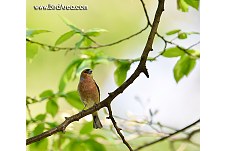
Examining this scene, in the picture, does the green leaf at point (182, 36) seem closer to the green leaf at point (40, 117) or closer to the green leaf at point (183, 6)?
the green leaf at point (183, 6)

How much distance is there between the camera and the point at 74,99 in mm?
1041

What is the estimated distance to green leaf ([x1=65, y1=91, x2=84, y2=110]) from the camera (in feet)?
3.39

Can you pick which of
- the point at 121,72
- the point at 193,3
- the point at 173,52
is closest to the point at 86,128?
the point at 121,72

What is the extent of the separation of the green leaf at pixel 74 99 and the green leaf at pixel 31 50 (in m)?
0.11

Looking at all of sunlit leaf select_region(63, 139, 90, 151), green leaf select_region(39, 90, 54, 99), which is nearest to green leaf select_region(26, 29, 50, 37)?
green leaf select_region(39, 90, 54, 99)

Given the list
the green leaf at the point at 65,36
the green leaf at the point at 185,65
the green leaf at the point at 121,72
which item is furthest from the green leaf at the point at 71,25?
the green leaf at the point at 185,65

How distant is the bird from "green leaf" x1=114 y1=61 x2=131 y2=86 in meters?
0.05

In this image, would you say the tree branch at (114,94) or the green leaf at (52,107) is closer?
the tree branch at (114,94)

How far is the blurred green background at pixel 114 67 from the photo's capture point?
3.44ft

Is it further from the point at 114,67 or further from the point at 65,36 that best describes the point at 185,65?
the point at 65,36

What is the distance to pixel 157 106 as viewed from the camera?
1078 millimetres

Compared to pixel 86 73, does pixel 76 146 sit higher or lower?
lower

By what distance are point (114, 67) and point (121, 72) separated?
0.13 ft

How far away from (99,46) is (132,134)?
0.73 feet
